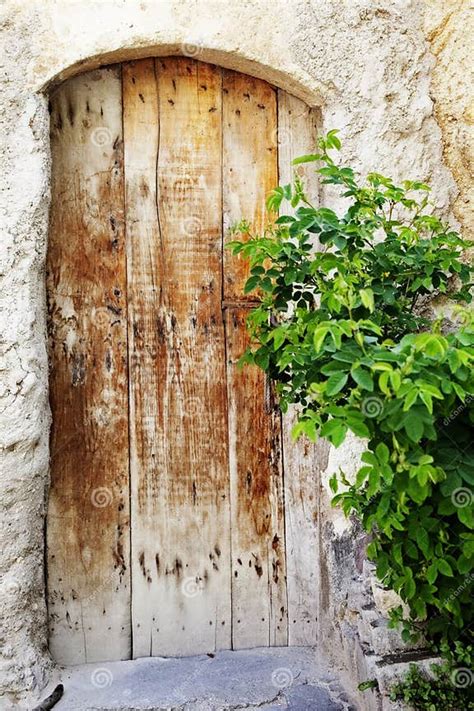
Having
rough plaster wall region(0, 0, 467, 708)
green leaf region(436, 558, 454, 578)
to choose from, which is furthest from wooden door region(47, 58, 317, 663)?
green leaf region(436, 558, 454, 578)

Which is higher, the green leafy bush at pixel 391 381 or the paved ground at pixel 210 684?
the green leafy bush at pixel 391 381

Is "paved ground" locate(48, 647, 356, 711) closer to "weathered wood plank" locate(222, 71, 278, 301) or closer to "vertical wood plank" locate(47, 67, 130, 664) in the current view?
"vertical wood plank" locate(47, 67, 130, 664)

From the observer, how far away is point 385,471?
1.40m

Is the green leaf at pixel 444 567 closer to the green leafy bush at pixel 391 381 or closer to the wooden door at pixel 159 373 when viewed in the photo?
the green leafy bush at pixel 391 381

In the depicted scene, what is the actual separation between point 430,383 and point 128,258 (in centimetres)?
131

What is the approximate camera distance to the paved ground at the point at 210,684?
7.22 feet

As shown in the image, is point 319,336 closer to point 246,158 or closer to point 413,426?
point 413,426

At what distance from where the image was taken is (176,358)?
2432 millimetres

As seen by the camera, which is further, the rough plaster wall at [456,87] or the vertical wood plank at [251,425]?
the vertical wood plank at [251,425]

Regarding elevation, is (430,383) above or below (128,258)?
below

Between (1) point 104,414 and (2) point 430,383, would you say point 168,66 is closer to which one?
(1) point 104,414

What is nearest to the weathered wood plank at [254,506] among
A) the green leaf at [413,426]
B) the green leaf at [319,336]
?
the green leaf at [319,336]

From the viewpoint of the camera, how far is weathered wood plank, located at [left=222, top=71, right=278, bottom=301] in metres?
2.43

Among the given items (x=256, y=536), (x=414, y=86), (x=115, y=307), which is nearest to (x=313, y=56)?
(x=414, y=86)
